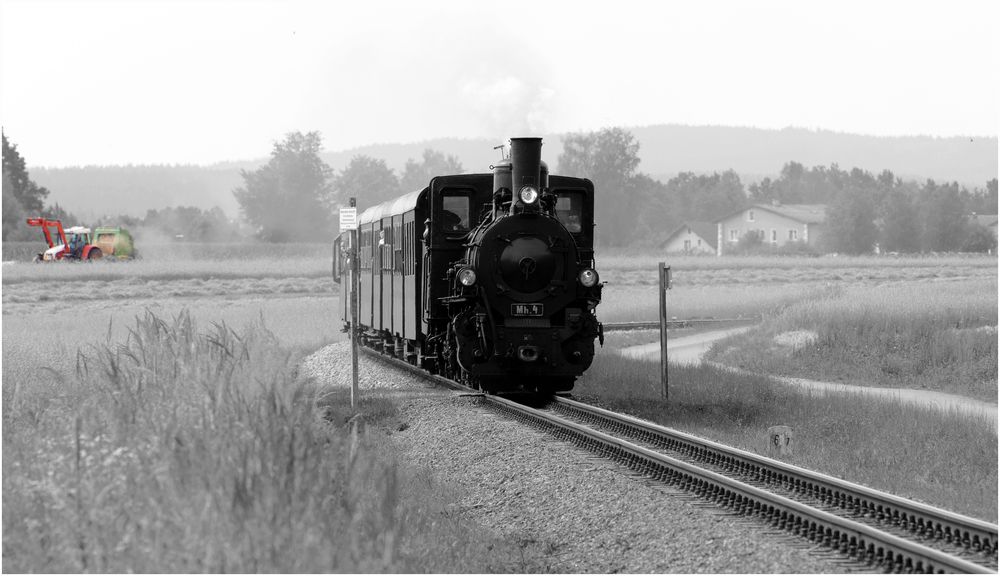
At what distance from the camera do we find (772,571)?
7.55 m

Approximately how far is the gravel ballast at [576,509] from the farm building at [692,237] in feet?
323

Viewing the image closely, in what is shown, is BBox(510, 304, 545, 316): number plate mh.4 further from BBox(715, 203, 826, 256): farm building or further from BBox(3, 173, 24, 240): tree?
BBox(715, 203, 826, 256): farm building

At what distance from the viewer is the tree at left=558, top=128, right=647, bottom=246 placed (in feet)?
321

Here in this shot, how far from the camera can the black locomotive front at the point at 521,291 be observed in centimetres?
1523

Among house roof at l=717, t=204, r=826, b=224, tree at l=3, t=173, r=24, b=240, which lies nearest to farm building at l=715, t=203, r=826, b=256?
house roof at l=717, t=204, r=826, b=224

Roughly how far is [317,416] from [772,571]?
15.6 feet

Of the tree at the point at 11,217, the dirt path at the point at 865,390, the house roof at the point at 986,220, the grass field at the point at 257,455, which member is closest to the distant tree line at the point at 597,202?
the tree at the point at 11,217

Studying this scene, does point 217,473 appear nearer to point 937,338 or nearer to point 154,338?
point 154,338

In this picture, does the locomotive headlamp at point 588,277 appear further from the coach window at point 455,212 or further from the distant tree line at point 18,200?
the distant tree line at point 18,200

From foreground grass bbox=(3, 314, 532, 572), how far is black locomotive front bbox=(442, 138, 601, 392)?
5.98 m

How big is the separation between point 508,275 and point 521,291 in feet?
1.04

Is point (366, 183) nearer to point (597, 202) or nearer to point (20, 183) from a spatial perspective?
point (597, 202)

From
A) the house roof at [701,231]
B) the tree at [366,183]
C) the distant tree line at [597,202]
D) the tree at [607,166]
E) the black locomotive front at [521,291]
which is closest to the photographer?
the black locomotive front at [521,291]

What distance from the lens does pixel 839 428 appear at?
14.1m
